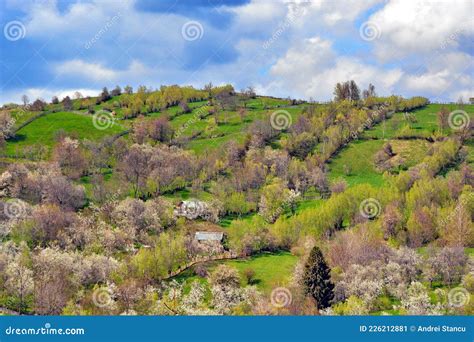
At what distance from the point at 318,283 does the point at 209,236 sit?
3359 centimetres

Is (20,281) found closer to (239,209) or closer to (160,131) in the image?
(239,209)

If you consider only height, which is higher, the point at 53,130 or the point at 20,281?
the point at 53,130

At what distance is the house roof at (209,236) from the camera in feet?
293

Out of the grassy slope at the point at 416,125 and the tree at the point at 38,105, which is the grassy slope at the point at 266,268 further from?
the tree at the point at 38,105

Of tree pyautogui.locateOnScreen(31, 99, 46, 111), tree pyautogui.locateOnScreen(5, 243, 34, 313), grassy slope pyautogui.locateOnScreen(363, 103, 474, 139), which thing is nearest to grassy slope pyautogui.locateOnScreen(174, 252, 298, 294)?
tree pyautogui.locateOnScreen(5, 243, 34, 313)

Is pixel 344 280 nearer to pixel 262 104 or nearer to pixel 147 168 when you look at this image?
pixel 147 168

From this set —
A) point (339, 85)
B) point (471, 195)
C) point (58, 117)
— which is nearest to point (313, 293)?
point (471, 195)

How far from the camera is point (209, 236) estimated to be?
9056 centimetres

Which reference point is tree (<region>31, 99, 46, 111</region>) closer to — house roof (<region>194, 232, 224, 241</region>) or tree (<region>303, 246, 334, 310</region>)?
house roof (<region>194, 232, 224, 241</region>)

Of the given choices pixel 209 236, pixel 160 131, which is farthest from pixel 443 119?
pixel 209 236

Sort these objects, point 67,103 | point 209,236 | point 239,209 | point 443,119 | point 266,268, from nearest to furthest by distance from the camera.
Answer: point 266,268 < point 209,236 < point 239,209 < point 443,119 < point 67,103

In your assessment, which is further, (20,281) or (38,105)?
(38,105)

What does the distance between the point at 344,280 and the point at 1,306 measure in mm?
38643

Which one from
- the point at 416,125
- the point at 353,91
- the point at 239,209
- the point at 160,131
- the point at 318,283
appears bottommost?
the point at 318,283
